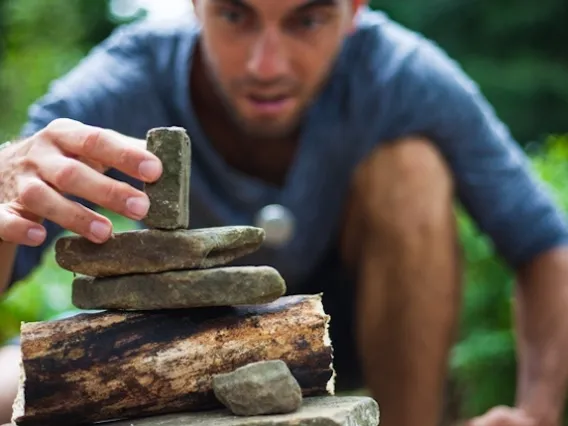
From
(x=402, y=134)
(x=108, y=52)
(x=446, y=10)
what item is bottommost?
(x=402, y=134)

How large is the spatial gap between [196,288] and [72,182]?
351 mm

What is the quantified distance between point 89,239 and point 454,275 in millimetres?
1625

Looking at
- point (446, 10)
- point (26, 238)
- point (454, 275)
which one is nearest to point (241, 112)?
point (454, 275)

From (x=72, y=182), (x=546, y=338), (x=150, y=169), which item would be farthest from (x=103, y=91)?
(x=546, y=338)

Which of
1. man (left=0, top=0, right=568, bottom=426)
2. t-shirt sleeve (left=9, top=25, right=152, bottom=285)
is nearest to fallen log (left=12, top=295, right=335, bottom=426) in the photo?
man (left=0, top=0, right=568, bottom=426)

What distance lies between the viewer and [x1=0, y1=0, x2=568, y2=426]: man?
10.7 feet

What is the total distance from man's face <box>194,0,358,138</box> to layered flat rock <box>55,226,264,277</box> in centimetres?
118

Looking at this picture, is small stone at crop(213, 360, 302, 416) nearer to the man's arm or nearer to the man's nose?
the man's nose

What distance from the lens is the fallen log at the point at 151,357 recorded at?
199 cm

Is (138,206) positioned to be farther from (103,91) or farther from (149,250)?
(103,91)

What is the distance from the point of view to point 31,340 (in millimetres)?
2004

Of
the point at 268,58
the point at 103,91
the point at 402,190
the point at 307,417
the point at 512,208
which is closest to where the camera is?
the point at 307,417

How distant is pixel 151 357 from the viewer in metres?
2.01

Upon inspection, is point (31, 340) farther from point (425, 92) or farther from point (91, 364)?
point (425, 92)
